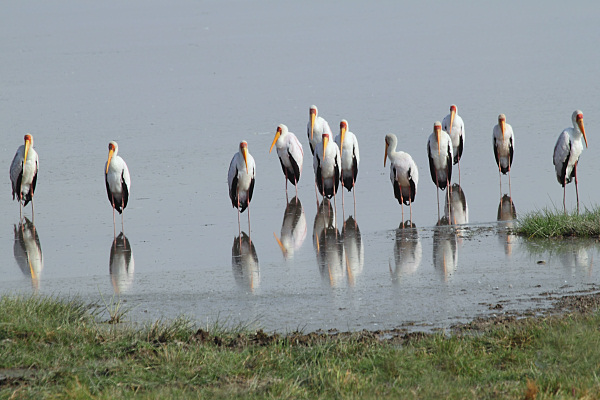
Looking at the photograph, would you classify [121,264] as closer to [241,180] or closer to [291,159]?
[241,180]

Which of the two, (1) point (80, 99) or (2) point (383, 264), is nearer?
(2) point (383, 264)

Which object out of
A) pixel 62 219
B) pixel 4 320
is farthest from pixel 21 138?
pixel 4 320

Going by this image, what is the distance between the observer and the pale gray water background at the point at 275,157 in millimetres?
6993

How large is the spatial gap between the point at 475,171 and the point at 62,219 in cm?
574

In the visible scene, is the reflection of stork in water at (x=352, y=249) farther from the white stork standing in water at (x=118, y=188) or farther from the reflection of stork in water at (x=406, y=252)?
the white stork standing in water at (x=118, y=188)

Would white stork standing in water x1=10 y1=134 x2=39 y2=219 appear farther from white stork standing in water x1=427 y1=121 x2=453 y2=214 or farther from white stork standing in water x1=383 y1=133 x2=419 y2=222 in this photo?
white stork standing in water x1=427 y1=121 x2=453 y2=214

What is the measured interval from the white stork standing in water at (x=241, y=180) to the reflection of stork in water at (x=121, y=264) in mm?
1490

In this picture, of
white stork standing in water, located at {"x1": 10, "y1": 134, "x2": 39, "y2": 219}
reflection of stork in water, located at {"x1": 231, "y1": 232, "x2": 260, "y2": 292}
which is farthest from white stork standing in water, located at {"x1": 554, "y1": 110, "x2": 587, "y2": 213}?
white stork standing in water, located at {"x1": 10, "y1": 134, "x2": 39, "y2": 219}

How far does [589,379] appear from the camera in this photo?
184 inches

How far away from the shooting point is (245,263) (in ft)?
27.4

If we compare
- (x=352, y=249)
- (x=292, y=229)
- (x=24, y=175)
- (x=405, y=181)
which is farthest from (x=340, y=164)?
(x=24, y=175)

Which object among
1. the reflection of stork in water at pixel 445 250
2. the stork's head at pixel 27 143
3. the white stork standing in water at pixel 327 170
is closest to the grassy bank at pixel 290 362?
the reflection of stork in water at pixel 445 250

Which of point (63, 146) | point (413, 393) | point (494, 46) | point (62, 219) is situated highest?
point (494, 46)

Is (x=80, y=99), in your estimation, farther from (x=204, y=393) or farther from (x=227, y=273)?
(x=204, y=393)
